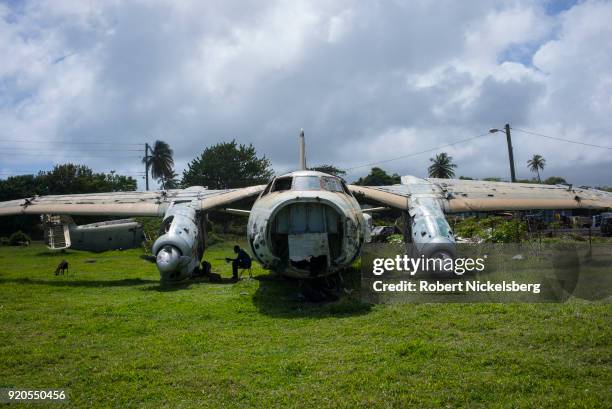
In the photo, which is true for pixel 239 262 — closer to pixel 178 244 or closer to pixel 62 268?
pixel 178 244

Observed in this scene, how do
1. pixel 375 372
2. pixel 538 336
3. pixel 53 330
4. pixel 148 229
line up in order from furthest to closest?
pixel 148 229 → pixel 53 330 → pixel 538 336 → pixel 375 372

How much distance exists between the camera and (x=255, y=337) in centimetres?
804

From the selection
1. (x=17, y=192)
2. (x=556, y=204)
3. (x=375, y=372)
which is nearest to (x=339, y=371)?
(x=375, y=372)

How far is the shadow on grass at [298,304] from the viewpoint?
976cm

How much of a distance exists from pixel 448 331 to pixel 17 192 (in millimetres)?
63020

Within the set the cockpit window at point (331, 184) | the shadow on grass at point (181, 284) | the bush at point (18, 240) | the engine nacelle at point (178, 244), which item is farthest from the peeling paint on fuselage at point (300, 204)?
the bush at point (18, 240)

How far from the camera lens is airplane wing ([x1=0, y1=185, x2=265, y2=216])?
16594mm

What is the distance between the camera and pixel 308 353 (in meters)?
6.91

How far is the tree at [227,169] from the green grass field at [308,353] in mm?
48021

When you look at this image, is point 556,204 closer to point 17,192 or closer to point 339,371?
point 339,371

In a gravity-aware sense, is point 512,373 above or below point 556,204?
below

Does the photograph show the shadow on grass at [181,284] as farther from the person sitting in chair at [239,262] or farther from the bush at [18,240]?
the bush at [18,240]

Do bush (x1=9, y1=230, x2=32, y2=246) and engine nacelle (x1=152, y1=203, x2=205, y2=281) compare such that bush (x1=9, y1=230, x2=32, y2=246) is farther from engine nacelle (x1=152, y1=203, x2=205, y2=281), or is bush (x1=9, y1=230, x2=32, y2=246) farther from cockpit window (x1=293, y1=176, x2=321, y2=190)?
cockpit window (x1=293, y1=176, x2=321, y2=190)

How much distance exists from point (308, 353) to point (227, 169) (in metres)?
53.8
